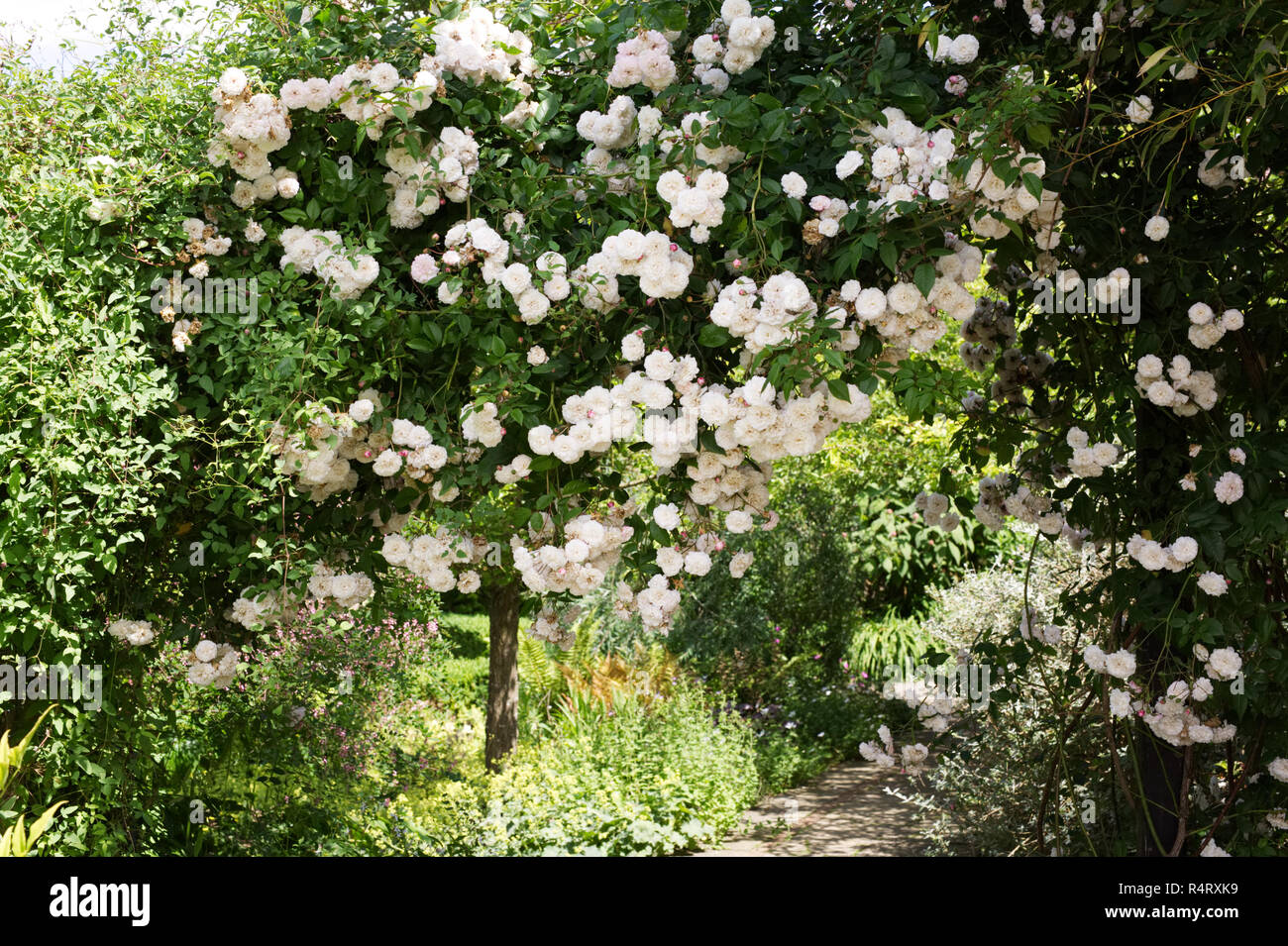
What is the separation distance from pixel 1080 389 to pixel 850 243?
109 cm

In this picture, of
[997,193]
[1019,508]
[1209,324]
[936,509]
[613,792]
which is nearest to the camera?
[997,193]

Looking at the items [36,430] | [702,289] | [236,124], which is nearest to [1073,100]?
[702,289]

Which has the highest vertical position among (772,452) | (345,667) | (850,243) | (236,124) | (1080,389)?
(236,124)

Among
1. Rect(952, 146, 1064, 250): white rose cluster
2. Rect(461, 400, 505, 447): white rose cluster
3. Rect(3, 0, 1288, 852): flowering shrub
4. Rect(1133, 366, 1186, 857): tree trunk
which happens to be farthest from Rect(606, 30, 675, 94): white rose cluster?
Rect(1133, 366, 1186, 857): tree trunk

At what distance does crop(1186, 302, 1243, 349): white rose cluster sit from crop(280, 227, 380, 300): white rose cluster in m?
1.94

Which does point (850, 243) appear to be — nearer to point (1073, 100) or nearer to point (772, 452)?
point (772, 452)

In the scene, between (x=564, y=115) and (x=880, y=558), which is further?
(x=880, y=558)

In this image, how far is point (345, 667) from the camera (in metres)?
4.59

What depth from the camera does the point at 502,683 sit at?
18.3ft

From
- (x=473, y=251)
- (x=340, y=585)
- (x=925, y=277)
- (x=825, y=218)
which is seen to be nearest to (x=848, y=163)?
(x=825, y=218)

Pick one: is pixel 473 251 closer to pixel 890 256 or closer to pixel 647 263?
pixel 647 263

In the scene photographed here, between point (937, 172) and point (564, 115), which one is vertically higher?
point (564, 115)

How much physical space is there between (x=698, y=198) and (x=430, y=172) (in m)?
0.65

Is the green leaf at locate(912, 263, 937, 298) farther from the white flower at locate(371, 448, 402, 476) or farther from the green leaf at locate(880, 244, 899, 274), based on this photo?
the white flower at locate(371, 448, 402, 476)
